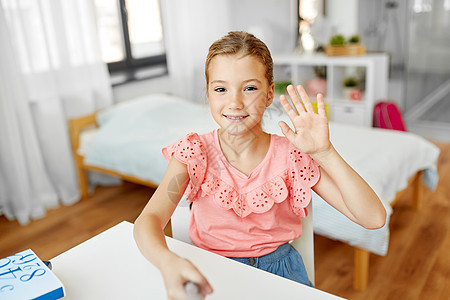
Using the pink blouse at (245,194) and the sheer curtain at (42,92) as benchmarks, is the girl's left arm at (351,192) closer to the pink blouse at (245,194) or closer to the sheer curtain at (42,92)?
the pink blouse at (245,194)

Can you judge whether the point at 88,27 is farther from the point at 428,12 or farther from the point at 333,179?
the point at 428,12

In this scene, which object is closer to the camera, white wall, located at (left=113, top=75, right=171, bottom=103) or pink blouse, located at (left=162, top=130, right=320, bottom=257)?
pink blouse, located at (left=162, top=130, right=320, bottom=257)

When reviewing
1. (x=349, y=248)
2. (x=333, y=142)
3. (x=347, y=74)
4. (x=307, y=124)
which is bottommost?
(x=349, y=248)

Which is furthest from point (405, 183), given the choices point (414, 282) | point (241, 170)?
point (241, 170)

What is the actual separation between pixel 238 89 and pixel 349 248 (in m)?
1.37

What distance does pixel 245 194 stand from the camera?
2.87 feet

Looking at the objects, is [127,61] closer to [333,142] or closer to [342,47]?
[342,47]

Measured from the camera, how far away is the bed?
1.59m

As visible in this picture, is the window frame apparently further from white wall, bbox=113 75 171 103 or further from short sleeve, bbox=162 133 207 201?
short sleeve, bbox=162 133 207 201

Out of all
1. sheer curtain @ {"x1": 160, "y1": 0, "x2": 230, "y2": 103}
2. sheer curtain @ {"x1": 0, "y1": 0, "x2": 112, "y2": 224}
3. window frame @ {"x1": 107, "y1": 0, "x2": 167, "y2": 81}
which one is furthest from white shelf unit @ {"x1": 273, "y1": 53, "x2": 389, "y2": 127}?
sheer curtain @ {"x1": 0, "y1": 0, "x2": 112, "y2": 224}

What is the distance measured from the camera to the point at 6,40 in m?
2.12

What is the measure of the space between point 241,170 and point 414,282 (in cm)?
112

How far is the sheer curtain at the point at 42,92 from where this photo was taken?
2191 millimetres

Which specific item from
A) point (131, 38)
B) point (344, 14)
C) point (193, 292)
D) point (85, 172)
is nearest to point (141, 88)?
point (131, 38)
